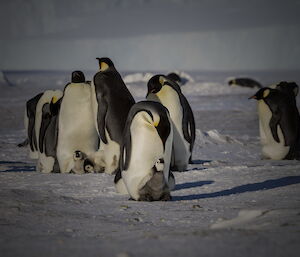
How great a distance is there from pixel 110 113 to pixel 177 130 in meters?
0.92

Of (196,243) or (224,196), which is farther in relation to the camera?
(224,196)

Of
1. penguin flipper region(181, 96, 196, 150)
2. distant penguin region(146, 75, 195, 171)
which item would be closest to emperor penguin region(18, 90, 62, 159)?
distant penguin region(146, 75, 195, 171)

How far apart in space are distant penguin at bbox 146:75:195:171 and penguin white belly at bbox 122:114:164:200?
2.19 meters

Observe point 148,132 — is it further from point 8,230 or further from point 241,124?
point 241,124

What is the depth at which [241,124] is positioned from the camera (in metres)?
15.0

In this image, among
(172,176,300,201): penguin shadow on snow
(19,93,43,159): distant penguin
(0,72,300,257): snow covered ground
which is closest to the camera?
(0,72,300,257): snow covered ground

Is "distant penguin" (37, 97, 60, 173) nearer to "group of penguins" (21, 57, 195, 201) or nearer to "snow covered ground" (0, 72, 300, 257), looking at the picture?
"group of penguins" (21, 57, 195, 201)

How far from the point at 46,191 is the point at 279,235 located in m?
2.75

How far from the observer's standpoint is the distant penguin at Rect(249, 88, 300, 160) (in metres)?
9.01

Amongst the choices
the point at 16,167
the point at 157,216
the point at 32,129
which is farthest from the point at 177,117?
the point at 157,216

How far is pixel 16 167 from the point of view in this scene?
779cm

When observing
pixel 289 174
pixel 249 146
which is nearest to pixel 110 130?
pixel 289 174

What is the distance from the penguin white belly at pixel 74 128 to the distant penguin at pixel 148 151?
7.11ft

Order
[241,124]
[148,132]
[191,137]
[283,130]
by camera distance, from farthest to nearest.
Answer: [241,124] < [283,130] < [191,137] < [148,132]
